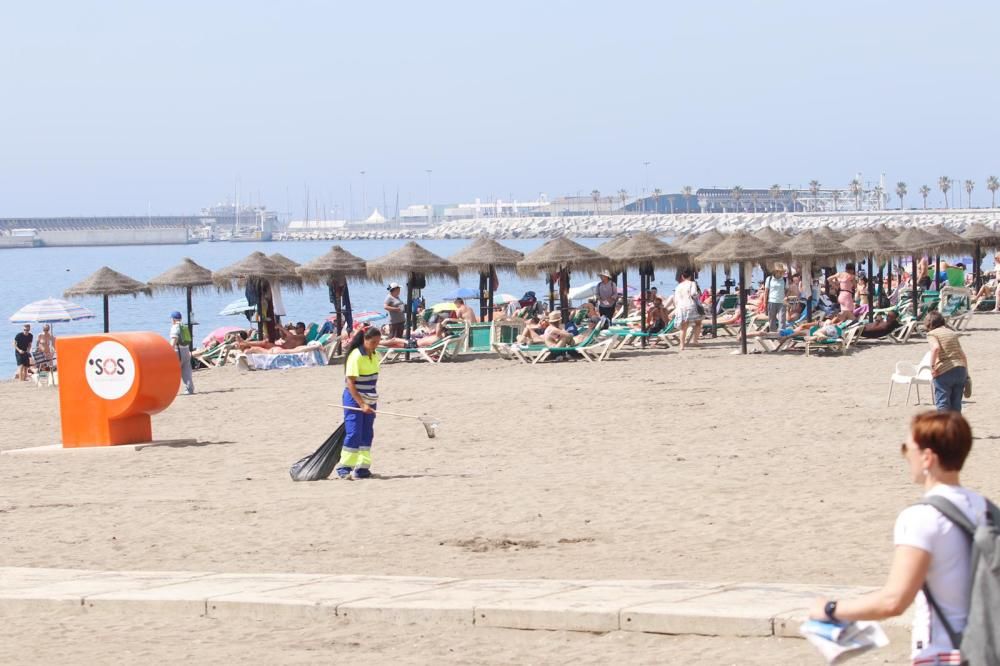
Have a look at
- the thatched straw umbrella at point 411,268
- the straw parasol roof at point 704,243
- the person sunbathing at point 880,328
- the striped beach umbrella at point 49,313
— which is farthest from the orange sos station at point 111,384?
the straw parasol roof at point 704,243

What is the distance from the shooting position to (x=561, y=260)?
24.3m

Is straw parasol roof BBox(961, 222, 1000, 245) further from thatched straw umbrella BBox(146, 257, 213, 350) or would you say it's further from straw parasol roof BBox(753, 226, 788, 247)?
thatched straw umbrella BBox(146, 257, 213, 350)

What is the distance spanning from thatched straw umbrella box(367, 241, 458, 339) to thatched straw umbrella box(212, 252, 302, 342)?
147cm

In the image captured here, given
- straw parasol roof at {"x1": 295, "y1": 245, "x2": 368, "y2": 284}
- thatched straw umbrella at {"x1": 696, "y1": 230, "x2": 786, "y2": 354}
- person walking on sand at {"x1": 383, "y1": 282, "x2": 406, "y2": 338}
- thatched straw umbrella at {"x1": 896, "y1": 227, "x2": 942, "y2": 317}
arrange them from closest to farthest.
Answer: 1. thatched straw umbrella at {"x1": 696, "y1": 230, "x2": 786, "y2": 354}
2. person walking on sand at {"x1": 383, "y1": 282, "x2": 406, "y2": 338}
3. straw parasol roof at {"x1": 295, "y1": 245, "x2": 368, "y2": 284}
4. thatched straw umbrella at {"x1": 896, "y1": 227, "x2": 942, "y2": 317}

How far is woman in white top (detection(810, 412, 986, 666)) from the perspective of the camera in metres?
3.17

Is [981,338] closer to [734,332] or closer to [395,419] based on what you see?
[734,332]

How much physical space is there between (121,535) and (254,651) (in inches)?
125

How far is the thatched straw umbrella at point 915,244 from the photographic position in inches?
1004

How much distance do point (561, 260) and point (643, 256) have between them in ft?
4.64

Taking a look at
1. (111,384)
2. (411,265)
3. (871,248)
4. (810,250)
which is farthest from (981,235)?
(111,384)

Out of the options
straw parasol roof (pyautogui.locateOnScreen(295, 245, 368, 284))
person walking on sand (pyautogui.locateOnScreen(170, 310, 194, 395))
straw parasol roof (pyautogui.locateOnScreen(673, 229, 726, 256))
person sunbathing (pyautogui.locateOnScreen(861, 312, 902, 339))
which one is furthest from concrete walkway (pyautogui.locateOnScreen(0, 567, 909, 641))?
straw parasol roof (pyautogui.locateOnScreen(673, 229, 726, 256))

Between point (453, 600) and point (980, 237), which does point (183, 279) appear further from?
point (453, 600)

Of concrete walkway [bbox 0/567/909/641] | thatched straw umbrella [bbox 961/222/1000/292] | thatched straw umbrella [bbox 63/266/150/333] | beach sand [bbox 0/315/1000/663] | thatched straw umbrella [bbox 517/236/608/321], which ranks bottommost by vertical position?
beach sand [bbox 0/315/1000/663]

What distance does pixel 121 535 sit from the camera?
8922 millimetres
